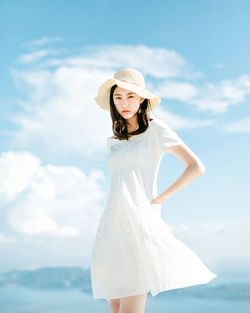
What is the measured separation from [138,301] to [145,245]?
263 millimetres

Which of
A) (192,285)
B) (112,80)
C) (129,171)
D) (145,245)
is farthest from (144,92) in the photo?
(192,285)

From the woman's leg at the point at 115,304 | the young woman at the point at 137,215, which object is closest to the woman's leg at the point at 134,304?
the young woman at the point at 137,215

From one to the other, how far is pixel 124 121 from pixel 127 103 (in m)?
0.11

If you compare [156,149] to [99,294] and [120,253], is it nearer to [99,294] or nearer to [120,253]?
[120,253]

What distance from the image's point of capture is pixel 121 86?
3.06m

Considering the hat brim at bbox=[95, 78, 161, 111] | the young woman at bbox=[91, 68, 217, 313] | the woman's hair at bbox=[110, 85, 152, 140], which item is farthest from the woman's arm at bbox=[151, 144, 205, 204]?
the hat brim at bbox=[95, 78, 161, 111]

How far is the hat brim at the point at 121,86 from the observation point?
308 cm

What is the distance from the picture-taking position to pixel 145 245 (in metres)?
2.83

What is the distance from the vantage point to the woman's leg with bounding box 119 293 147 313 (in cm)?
281

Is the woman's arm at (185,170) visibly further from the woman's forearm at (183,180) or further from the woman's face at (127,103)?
the woman's face at (127,103)

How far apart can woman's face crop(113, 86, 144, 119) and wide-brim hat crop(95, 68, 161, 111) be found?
0.13 ft

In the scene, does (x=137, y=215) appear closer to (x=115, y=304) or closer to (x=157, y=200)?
(x=157, y=200)

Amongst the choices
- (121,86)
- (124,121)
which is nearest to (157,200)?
(124,121)

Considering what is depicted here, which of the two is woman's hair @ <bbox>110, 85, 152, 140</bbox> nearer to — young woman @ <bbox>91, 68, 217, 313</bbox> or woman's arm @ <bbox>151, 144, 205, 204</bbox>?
young woman @ <bbox>91, 68, 217, 313</bbox>
